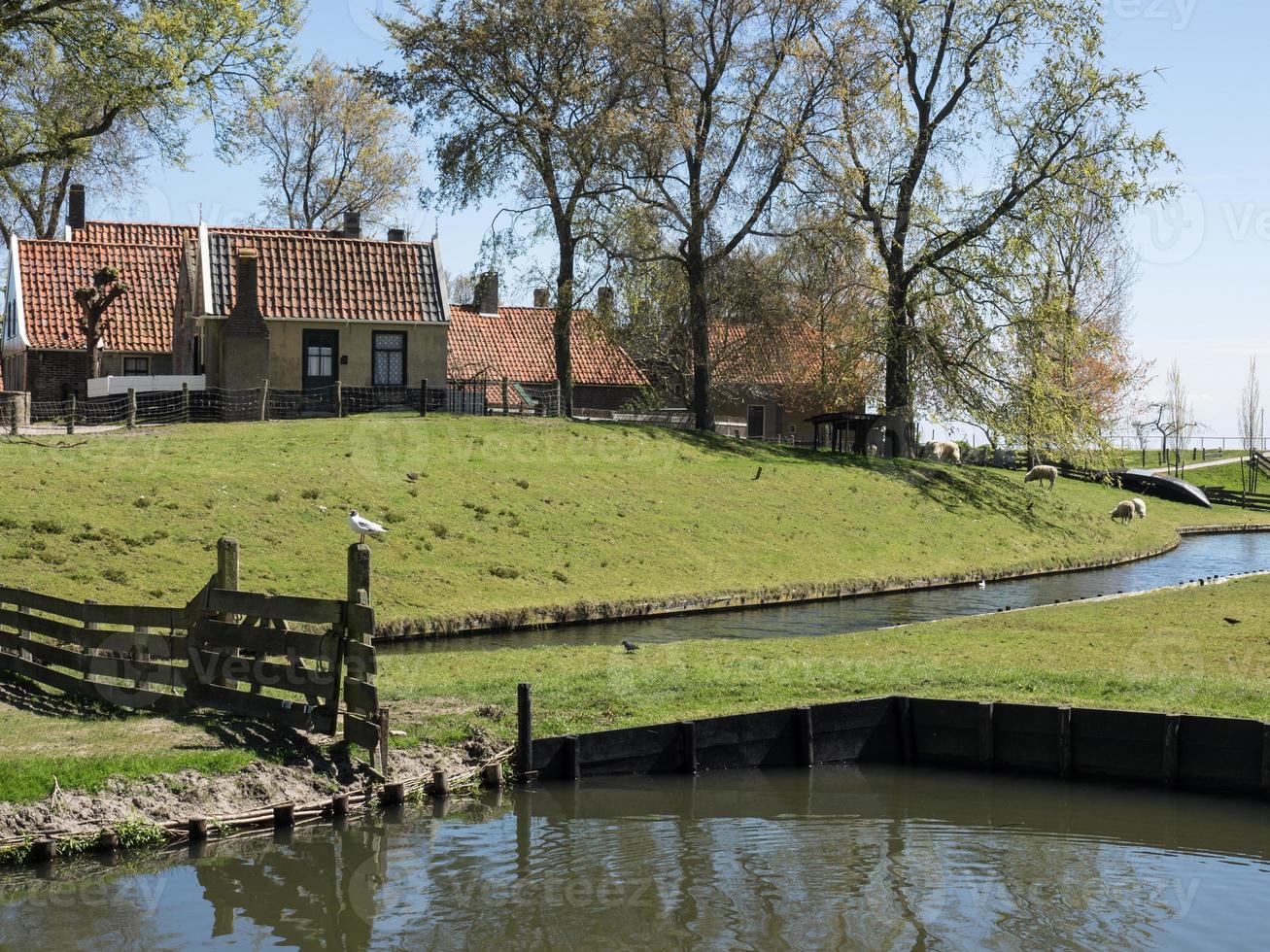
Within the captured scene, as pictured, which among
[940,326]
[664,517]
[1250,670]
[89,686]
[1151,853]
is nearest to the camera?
[1151,853]

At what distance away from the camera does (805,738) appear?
17141 millimetres

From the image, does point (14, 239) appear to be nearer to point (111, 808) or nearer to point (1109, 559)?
point (1109, 559)

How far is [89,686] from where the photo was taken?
1717 cm

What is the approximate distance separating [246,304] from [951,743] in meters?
34.4

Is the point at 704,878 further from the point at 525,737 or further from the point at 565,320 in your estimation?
the point at 565,320

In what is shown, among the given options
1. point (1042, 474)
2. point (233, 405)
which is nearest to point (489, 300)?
point (233, 405)

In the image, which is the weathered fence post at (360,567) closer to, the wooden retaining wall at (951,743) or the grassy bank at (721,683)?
the grassy bank at (721,683)

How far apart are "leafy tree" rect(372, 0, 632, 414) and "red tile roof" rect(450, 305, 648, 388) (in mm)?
11580

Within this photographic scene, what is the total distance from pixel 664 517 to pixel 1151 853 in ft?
82.1

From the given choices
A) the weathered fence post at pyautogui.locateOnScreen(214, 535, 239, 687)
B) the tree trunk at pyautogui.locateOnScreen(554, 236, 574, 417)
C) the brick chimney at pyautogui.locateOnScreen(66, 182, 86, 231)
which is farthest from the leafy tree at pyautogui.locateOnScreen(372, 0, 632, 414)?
the weathered fence post at pyautogui.locateOnScreen(214, 535, 239, 687)

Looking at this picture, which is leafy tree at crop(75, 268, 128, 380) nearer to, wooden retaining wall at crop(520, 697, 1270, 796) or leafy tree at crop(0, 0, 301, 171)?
leafy tree at crop(0, 0, 301, 171)

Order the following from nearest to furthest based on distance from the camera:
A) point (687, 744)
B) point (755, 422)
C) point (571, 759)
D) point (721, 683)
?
1. point (571, 759)
2. point (687, 744)
3. point (721, 683)
4. point (755, 422)

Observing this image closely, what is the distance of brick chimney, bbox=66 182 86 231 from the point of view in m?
A: 59.9

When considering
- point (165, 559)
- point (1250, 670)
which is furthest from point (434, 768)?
point (165, 559)
